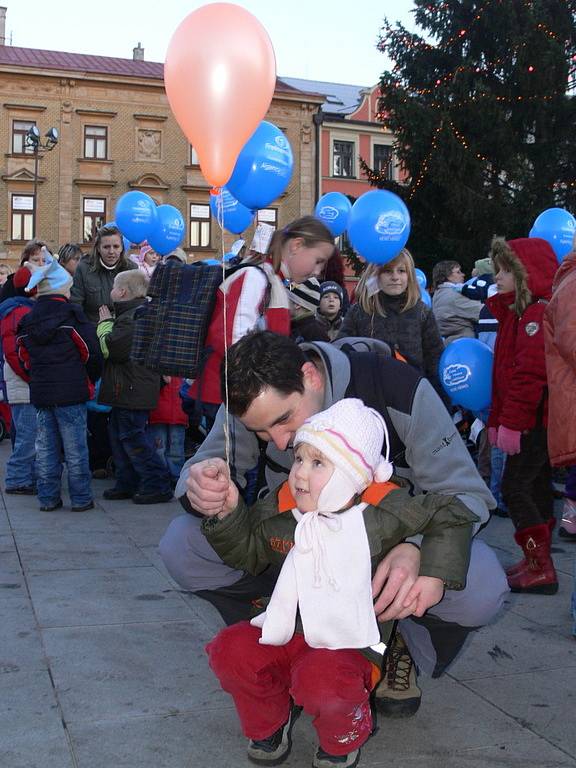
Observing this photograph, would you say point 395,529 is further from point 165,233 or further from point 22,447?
point 165,233

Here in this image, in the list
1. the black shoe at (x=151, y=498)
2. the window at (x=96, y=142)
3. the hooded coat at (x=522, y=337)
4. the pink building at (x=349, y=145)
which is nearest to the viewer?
the hooded coat at (x=522, y=337)

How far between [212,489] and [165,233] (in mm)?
7313

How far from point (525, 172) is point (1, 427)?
15.2 m

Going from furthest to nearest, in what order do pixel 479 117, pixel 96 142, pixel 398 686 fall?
pixel 96 142, pixel 479 117, pixel 398 686

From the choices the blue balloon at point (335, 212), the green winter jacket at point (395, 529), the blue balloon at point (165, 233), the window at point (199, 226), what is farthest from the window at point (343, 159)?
the green winter jacket at point (395, 529)

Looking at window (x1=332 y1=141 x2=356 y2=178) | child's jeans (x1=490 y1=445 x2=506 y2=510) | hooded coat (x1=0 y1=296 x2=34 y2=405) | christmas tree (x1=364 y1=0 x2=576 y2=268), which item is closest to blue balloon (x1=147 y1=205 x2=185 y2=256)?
hooded coat (x1=0 y1=296 x2=34 y2=405)

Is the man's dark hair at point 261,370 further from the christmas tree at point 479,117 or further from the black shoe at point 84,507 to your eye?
the christmas tree at point 479,117

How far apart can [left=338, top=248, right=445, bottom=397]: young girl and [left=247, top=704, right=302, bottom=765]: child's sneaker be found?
2.97 meters

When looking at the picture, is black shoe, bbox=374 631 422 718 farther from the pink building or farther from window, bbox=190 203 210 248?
the pink building

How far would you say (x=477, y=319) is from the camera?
691 cm

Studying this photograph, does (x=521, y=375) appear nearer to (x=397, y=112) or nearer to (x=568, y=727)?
(x=568, y=727)

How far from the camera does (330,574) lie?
235cm

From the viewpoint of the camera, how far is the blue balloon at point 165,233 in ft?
30.6

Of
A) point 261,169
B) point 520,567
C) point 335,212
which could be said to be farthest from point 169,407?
point 335,212
